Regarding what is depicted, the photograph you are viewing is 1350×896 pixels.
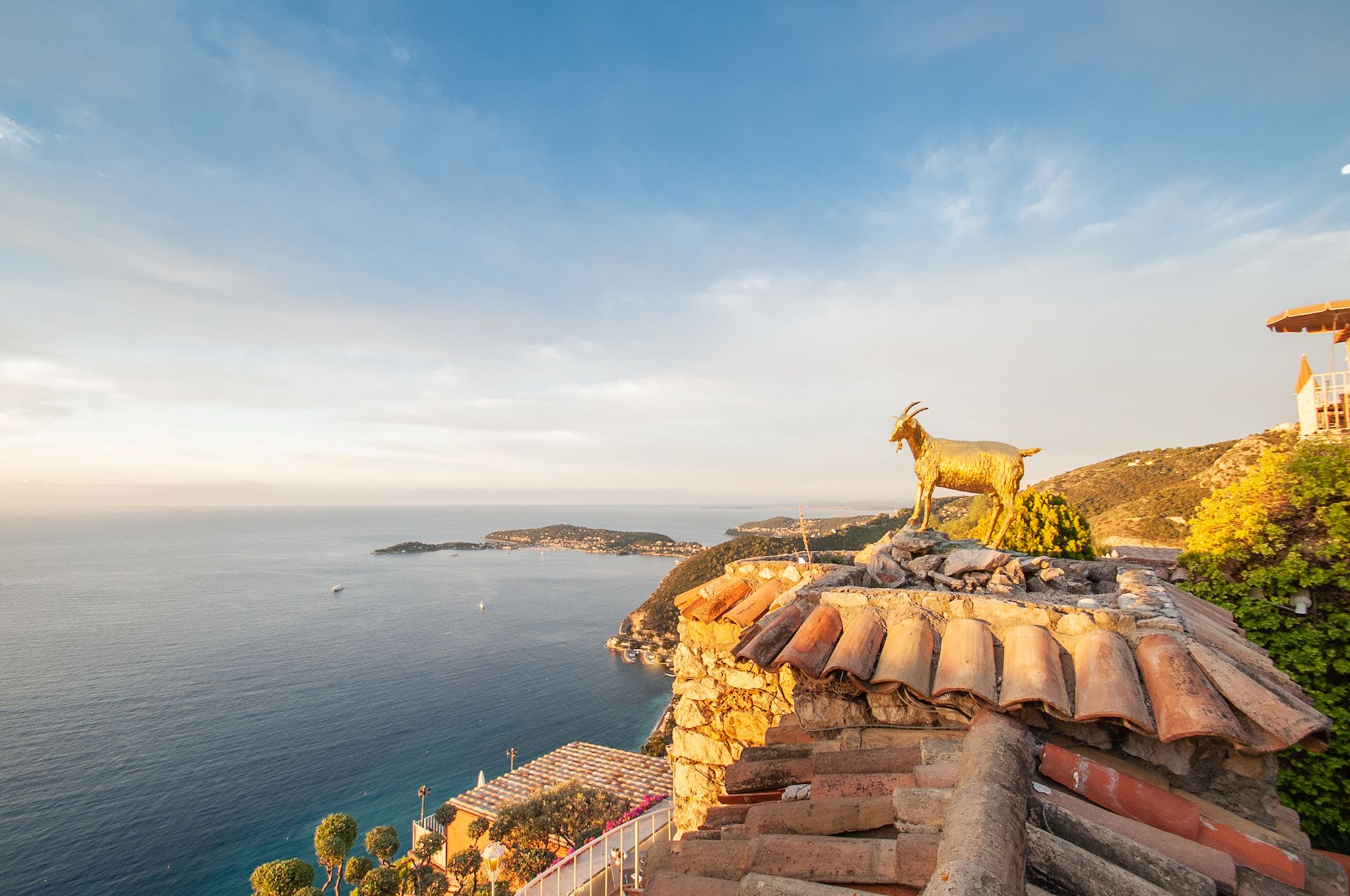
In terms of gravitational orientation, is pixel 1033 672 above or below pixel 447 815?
above

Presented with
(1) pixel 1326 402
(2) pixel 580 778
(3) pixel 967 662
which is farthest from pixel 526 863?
(1) pixel 1326 402

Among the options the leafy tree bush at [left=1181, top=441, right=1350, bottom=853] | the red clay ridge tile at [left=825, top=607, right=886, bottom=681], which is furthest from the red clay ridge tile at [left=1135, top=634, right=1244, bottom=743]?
the leafy tree bush at [left=1181, top=441, right=1350, bottom=853]

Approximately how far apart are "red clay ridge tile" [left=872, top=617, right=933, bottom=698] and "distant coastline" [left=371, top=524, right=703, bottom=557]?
140660 millimetres

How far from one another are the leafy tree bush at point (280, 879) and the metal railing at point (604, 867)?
11.8m

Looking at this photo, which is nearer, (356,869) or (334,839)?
(334,839)

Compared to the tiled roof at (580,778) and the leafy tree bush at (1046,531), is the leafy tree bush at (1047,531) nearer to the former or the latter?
the leafy tree bush at (1046,531)

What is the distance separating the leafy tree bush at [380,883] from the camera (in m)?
23.1

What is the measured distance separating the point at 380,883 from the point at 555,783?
906cm

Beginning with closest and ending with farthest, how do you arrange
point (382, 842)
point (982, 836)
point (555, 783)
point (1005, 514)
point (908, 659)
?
1. point (982, 836)
2. point (908, 659)
3. point (1005, 514)
4. point (382, 842)
5. point (555, 783)

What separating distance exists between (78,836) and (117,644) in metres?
48.3

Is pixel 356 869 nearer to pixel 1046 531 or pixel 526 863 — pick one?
pixel 526 863

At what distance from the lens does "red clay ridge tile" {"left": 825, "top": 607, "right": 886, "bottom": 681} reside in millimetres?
3414

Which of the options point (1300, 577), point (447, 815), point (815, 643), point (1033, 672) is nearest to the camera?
point (1033, 672)

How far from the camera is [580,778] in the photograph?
30734 millimetres
